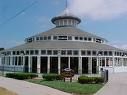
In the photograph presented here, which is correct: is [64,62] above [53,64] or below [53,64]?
above

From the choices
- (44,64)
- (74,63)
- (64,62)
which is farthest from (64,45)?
(44,64)

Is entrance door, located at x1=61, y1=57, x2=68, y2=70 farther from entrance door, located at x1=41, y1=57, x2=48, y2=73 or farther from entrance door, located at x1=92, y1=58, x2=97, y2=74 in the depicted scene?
entrance door, located at x1=92, y1=58, x2=97, y2=74

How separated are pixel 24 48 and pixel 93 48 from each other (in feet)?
34.5

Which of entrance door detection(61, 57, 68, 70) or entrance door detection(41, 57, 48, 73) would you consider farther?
entrance door detection(41, 57, 48, 73)

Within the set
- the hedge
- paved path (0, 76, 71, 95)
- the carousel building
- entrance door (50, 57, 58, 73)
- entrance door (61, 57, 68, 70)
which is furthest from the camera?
entrance door (50, 57, 58, 73)

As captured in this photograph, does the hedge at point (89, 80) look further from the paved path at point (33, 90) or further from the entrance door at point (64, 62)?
the entrance door at point (64, 62)

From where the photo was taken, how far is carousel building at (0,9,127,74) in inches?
1791

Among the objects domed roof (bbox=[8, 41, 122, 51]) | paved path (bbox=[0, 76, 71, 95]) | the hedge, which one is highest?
domed roof (bbox=[8, 41, 122, 51])

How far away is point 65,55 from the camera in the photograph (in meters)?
45.4

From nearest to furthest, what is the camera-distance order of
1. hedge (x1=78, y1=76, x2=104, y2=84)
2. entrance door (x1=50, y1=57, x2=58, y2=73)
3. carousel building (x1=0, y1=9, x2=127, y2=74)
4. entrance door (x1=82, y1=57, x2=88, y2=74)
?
hedge (x1=78, y1=76, x2=104, y2=84) < carousel building (x1=0, y1=9, x2=127, y2=74) < entrance door (x1=50, y1=57, x2=58, y2=73) < entrance door (x1=82, y1=57, x2=88, y2=74)

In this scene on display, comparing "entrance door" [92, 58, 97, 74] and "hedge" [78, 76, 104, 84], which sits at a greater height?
"entrance door" [92, 58, 97, 74]

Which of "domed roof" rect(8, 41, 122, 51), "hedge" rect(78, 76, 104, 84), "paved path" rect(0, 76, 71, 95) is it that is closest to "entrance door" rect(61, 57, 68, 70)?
"domed roof" rect(8, 41, 122, 51)

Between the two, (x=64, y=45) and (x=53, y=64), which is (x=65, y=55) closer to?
(x=64, y=45)

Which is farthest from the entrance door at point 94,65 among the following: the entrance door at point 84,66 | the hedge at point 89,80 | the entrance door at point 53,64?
the hedge at point 89,80
